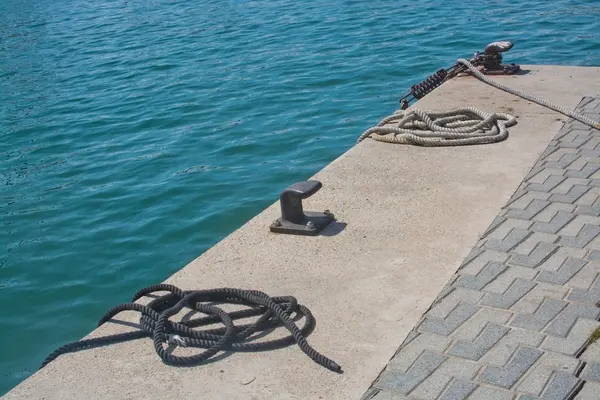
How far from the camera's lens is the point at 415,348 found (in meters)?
3.81

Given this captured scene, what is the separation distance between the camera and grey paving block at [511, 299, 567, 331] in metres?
3.90

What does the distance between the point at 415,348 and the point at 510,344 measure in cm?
44

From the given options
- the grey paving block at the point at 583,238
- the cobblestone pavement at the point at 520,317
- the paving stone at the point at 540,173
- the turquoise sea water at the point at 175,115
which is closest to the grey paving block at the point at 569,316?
the cobblestone pavement at the point at 520,317

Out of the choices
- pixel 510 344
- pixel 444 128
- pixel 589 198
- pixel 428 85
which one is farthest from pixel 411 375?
pixel 428 85

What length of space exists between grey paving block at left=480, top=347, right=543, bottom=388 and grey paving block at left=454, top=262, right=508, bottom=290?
0.65 m

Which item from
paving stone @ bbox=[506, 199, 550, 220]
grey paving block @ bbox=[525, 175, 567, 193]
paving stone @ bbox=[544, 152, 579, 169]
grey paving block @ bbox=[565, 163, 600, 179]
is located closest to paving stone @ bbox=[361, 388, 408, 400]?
paving stone @ bbox=[506, 199, 550, 220]

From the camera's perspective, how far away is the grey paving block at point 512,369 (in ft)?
11.5

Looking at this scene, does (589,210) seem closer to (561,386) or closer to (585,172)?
(585,172)

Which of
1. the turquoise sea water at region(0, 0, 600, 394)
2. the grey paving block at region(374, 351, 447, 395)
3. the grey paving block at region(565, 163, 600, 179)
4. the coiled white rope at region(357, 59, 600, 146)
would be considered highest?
the coiled white rope at region(357, 59, 600, 146)

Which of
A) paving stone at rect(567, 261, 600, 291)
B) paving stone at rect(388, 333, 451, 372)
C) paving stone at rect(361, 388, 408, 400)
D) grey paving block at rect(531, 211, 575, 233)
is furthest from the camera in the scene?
grey paving block at rect(531, 211, 575, 233)

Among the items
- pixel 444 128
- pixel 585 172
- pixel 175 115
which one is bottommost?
pixel 175 115

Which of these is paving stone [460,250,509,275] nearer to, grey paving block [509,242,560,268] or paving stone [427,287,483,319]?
grey paving block [509,242,560,268]

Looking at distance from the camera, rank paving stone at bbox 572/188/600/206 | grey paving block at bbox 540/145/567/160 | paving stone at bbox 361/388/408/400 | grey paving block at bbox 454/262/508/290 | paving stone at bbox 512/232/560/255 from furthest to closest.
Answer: grey paving block at bbox 540/145/567/160, paving stone at bbox 572/188/600/206, paving stone at bbox 512/232/560/255, grey paving block at bbox 454/262/508/290, paving stone at bbox 361/388/408/400

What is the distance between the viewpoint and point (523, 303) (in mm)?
4105
